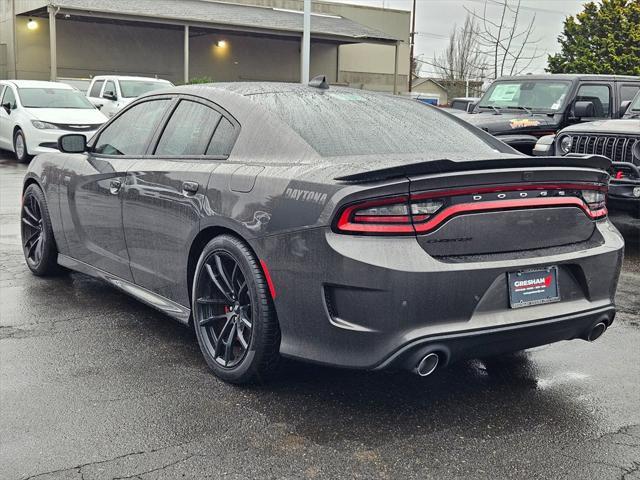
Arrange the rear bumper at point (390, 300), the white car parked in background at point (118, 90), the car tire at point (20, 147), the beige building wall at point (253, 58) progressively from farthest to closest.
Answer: the beige building wall at point (253, 58), the white car parked in background at point (118, 90), the car tire at point (20, 147), the rear bumper at point (390, 300)

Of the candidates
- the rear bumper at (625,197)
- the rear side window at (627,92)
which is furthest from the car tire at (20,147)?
the rear bumper at (625,197)

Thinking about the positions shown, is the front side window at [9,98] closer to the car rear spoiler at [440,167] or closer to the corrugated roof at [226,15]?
the corrugated roof at [226,15]

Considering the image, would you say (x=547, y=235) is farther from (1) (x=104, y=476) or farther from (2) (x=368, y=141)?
(1) (x=104, y=476)

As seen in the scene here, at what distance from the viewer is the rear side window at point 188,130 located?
15.4ft

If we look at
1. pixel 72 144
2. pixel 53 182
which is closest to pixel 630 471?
pixel 72 144

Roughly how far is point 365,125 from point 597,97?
833 centimetres

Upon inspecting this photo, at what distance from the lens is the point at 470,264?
11.9ft

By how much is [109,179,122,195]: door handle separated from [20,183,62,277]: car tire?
1.22 metres

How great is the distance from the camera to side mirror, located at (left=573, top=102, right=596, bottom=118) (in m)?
11.1

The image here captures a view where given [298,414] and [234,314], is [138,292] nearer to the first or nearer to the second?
[234,314]

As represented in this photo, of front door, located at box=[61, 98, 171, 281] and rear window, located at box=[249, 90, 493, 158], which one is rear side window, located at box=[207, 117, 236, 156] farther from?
Result: front door, located at box=[61, 98, 171, 281]

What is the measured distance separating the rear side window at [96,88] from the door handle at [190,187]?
18760mm

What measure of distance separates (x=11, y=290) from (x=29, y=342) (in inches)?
54.6

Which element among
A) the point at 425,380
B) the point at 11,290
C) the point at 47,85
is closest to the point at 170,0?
the point at 47,85
